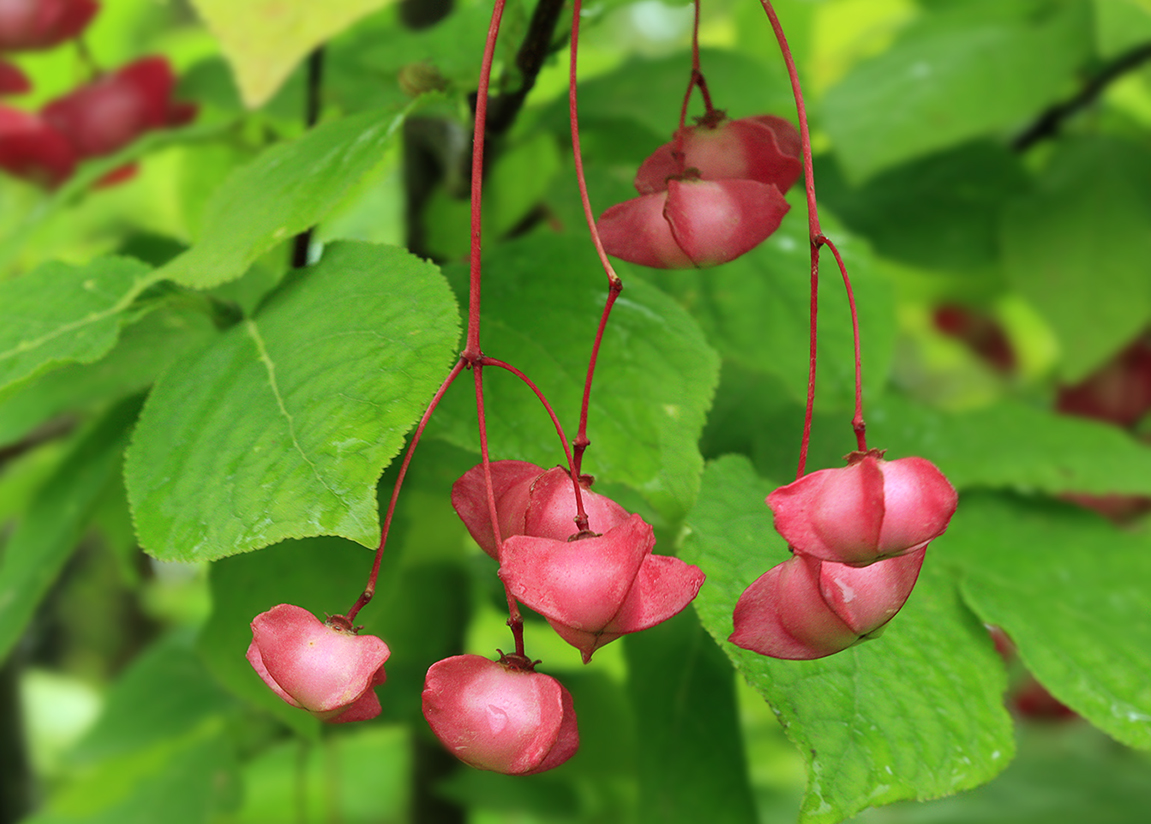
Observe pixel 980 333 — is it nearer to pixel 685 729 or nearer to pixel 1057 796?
pixel 1057 796

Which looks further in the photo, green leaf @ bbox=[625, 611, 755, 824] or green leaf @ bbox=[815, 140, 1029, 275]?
green leaf @ bbox=[815, 140, 1029, 275]

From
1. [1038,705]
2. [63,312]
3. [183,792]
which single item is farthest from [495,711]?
[1038,705]

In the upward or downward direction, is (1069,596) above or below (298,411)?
below

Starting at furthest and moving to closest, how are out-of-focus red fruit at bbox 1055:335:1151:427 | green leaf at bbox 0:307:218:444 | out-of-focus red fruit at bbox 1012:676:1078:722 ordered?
out-of-focus red fruit at bbox 1012:676:1078:722 < out-of-focus red fruit at bbox 1055:335:1151:427 < green leaf at bbox 0:307:218:444

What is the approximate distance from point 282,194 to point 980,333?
1.17 m

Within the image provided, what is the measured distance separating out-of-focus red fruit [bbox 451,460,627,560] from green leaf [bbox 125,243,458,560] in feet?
0.11

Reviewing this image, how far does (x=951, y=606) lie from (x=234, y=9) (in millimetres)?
399

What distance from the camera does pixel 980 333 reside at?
138cm

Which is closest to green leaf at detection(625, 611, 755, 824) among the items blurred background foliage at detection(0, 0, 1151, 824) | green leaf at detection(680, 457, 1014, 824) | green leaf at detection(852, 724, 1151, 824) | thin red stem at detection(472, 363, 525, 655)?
blurred background foliage at detection(0, 0, 1151, 824)

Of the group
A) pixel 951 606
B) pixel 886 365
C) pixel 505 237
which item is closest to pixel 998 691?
pixel 951 606

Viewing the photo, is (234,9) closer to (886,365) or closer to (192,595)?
(886,365)

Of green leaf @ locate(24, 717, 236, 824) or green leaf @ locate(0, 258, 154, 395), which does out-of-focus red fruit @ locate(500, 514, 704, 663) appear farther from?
green leaf @ locate(24, 717, 236, 824)

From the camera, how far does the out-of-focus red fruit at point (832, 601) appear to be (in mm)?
295

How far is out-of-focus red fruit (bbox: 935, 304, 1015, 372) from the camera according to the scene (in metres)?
1.35
